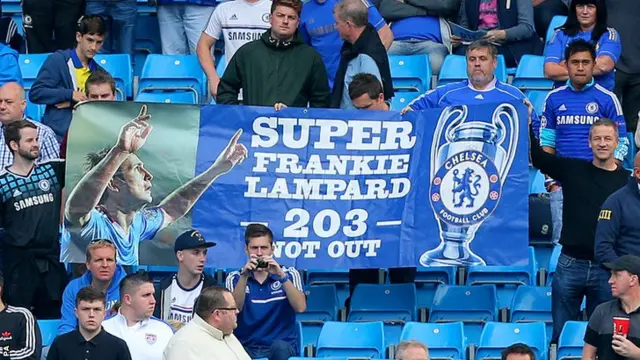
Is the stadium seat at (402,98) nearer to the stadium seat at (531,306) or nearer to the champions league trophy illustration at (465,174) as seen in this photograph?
the champions league trophy illustration at (465,174)

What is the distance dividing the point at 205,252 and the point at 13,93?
2.34m

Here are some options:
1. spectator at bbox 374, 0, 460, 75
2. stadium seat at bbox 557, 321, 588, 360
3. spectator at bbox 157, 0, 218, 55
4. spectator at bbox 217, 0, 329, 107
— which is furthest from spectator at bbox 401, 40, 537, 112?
spectator at bbox 157, 0, 218, 55

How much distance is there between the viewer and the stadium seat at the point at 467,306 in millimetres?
13602

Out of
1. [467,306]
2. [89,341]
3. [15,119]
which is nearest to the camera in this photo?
[89,341]

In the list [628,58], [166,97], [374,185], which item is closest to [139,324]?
[374,185]

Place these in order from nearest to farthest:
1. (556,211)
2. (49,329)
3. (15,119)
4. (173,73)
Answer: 1. (49,329)
2. (15,119)
3. (556,211)
4. (173,73)

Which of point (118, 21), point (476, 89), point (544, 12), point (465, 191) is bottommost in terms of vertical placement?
point (465, 191)

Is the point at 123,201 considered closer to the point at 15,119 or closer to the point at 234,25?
the point at 15,119

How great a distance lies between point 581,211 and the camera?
13.1 m

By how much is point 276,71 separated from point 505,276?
7.73 feet

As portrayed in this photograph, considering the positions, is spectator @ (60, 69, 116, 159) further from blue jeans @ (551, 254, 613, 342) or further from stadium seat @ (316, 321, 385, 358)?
blue jeans @ (551, 254, 613, 342)

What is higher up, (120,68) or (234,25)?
(234,25)

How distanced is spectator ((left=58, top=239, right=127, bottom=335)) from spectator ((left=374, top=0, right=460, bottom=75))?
4.59 meters

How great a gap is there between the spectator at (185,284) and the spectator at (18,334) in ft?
3.52
